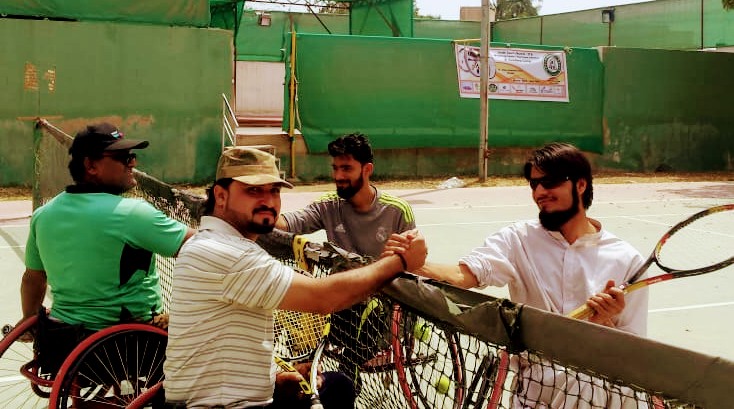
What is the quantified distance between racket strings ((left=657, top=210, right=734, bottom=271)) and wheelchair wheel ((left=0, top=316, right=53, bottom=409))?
6.15m

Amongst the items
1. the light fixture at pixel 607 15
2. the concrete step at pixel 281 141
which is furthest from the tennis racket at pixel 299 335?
the light fixture at pixel 607 15

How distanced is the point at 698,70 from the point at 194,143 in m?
13.3

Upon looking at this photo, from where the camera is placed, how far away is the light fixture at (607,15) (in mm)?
28719

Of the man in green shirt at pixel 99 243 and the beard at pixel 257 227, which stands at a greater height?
the beard at pixel 257 227

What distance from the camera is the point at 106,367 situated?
342cm

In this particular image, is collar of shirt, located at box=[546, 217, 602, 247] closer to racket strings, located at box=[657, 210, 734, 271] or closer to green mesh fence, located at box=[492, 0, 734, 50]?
racket strings, located at box=[657, 210, 734, 271]

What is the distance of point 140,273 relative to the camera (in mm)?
3770

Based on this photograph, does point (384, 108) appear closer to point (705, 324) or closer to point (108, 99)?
point (108, 99)

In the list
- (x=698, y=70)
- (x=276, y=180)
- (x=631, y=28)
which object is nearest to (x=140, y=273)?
(x=276, y=180)

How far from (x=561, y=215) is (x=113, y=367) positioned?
76.8 inches

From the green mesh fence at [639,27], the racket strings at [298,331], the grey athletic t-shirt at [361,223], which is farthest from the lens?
the green mesh fence at [639,27]

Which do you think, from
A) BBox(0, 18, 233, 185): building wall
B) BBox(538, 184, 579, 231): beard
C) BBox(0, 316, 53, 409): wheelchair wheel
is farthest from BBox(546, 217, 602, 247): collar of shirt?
BBox(0, 18, 233, 185): building wall

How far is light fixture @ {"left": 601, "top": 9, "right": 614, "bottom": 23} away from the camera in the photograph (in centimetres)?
2872

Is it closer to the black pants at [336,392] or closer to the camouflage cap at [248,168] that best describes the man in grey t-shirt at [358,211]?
the black pants at [336,392]
